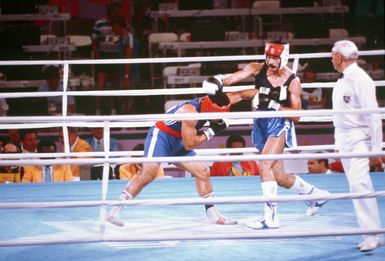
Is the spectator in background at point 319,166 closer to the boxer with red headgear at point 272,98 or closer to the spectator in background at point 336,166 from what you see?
the spectator in background at point 336,166

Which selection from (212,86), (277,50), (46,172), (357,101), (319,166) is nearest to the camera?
(357,101)

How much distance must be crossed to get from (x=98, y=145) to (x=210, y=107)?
2875 mm

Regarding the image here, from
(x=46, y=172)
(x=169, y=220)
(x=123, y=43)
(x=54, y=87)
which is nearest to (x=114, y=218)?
(x=169, y=220)

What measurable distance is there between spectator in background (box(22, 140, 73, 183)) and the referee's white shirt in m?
3.24

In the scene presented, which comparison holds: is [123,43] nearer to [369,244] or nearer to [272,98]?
[272,98]

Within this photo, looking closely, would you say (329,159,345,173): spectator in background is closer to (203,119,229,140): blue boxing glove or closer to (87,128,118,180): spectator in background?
(87,128,118,180): spectator in background

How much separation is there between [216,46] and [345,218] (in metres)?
4.53

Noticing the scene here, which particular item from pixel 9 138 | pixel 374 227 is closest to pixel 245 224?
pixel 374 227

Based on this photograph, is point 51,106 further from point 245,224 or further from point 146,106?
point 245,224

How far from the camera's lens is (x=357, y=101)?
4082 mm

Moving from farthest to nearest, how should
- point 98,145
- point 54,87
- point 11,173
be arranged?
point 54,87 → point 98,145 → point 11,173

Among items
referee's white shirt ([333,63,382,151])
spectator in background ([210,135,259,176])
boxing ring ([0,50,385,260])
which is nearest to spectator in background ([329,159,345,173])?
boxing ring ([0,50,385,260])

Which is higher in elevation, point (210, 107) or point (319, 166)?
point (210, 107)

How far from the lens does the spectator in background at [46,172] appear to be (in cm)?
662
